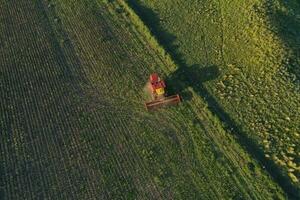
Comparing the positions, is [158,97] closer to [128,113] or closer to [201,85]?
[128,113]

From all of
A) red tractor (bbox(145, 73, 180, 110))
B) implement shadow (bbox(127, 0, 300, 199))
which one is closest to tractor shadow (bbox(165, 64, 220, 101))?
implement shadow (bbox(127, 0, 300, 199))

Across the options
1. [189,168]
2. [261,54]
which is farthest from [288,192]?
[261,54]

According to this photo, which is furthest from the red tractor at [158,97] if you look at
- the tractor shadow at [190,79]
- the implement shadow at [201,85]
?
Result: the implement shadow at [201,85]

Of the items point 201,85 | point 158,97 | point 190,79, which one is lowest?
point 201,85

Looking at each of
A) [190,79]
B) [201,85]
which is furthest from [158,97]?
[201,85]

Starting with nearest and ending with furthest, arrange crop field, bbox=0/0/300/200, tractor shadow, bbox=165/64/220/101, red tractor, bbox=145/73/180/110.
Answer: crop field, bbox=0/0/300/200 < red tractor, bbox=145/73/180/110 < tractor shadow, bbox=165/64/220/101

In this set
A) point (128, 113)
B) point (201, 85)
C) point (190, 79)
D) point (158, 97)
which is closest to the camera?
point (128, 113)

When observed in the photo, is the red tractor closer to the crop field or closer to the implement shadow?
the crop field

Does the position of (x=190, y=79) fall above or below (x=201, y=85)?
above
